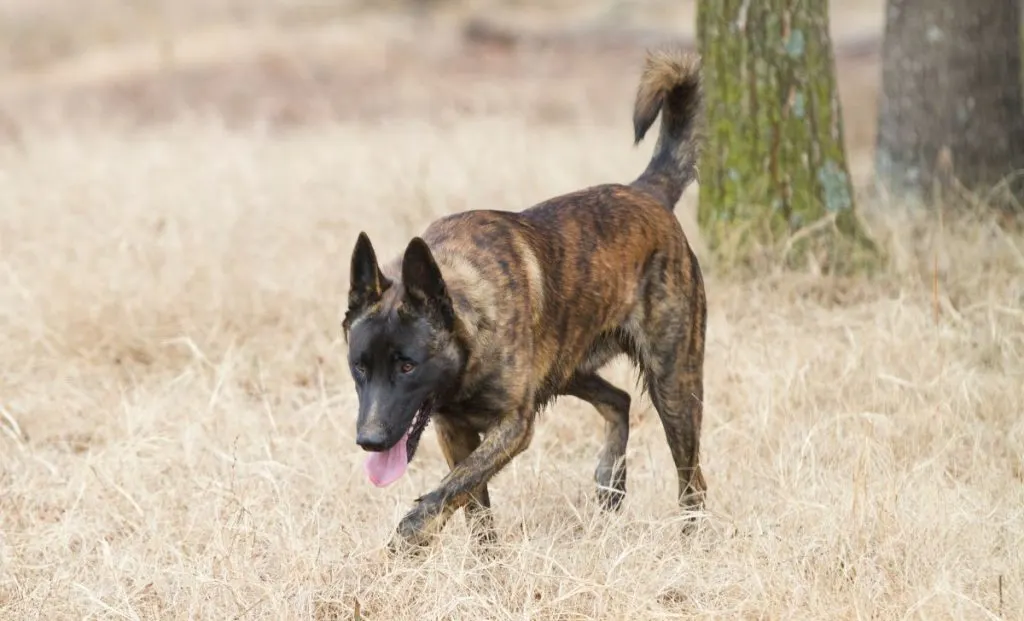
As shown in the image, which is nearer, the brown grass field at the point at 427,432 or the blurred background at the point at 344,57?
the brown grass field at the point at 427,432

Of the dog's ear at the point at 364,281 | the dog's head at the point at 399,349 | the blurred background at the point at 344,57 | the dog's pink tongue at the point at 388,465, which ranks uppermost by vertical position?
the dog's ear at the point at 364,281

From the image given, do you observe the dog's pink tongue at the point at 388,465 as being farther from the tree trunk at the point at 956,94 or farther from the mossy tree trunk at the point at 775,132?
the tree trunk at the point at 956,94

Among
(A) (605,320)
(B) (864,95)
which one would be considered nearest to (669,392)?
(A) (605,320)

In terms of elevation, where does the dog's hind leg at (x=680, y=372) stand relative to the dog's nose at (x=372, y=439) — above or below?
below

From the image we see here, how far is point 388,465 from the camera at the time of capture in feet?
14.5

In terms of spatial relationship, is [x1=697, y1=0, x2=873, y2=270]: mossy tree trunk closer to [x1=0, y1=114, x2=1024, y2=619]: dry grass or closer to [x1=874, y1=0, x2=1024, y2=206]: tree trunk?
[x1=0, y1=114, x2=1024, y2=619]: dry grass

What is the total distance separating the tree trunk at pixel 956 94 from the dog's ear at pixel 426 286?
5620 millimetres

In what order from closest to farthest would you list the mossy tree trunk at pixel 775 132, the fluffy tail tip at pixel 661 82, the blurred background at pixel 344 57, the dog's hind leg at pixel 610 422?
the dog's hind leg at pixel 610 422
the fluffy tail tip at pixel 661 82
the mossy tree trunk at pixel 775 132
the blurred background at pixel 344 57

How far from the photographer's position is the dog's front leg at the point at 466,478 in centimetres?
451

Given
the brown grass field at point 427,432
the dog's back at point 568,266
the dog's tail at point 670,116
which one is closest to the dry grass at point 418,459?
the brown grass field at point 427,432

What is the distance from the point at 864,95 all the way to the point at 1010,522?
40.5 ft

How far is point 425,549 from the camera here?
175 inches

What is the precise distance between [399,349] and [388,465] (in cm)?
36

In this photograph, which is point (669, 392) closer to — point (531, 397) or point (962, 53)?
point (531, 397)
